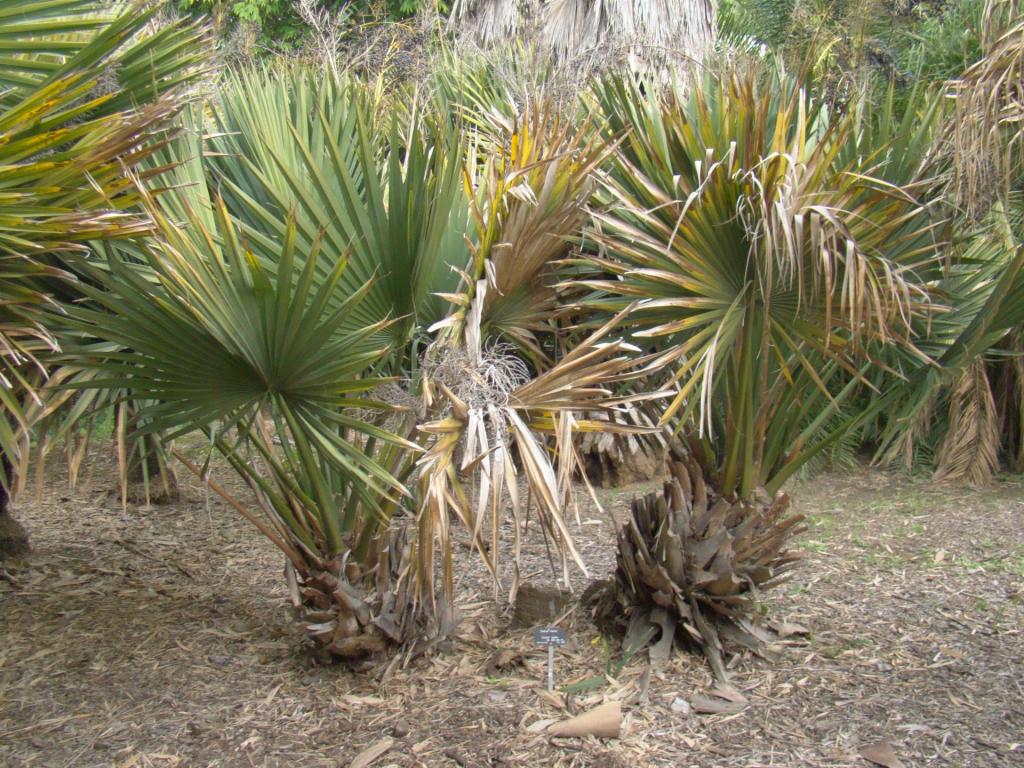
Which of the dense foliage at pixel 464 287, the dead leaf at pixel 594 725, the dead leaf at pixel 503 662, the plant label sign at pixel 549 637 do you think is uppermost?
the dense foliage at pixel 464 287

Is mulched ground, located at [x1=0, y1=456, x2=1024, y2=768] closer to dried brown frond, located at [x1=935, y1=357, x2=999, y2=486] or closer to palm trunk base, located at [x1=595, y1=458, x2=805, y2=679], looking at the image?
palm trunk base, located at [x1=595, y1=458, x2=805, y2=679]

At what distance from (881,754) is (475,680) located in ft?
5.49

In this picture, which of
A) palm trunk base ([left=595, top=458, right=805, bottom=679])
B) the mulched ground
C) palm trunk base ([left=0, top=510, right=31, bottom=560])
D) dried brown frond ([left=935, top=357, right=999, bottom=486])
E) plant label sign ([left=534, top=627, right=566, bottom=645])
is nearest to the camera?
the mulched ground

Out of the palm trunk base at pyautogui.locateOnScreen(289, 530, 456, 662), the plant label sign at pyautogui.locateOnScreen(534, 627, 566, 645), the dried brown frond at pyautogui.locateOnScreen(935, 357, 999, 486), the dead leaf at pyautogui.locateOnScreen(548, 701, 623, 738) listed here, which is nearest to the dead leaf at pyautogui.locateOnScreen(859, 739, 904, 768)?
the dead leaf at pyautogui.locateOnScreen(548, 701, 623, 738)

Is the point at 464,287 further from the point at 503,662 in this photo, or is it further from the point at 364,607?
the point at 503,662

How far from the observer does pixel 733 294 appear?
3609mm

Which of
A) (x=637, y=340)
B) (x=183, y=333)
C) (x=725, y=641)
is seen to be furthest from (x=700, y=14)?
(x=183, y=333)

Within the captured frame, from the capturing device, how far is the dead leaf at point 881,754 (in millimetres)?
3430

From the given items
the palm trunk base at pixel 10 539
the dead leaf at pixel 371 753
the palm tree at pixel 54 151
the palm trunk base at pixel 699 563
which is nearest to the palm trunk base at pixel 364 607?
the dead leaf at pixel 371 753

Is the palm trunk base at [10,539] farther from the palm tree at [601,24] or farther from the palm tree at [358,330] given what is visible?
the palm tree at [601,24]

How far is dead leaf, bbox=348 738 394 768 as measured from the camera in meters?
3.42

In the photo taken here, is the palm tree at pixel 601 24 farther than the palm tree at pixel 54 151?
Yes

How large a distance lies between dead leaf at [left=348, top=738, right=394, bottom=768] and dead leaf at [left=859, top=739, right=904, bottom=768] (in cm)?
184

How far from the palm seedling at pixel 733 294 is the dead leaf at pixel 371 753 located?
50.1 inches
